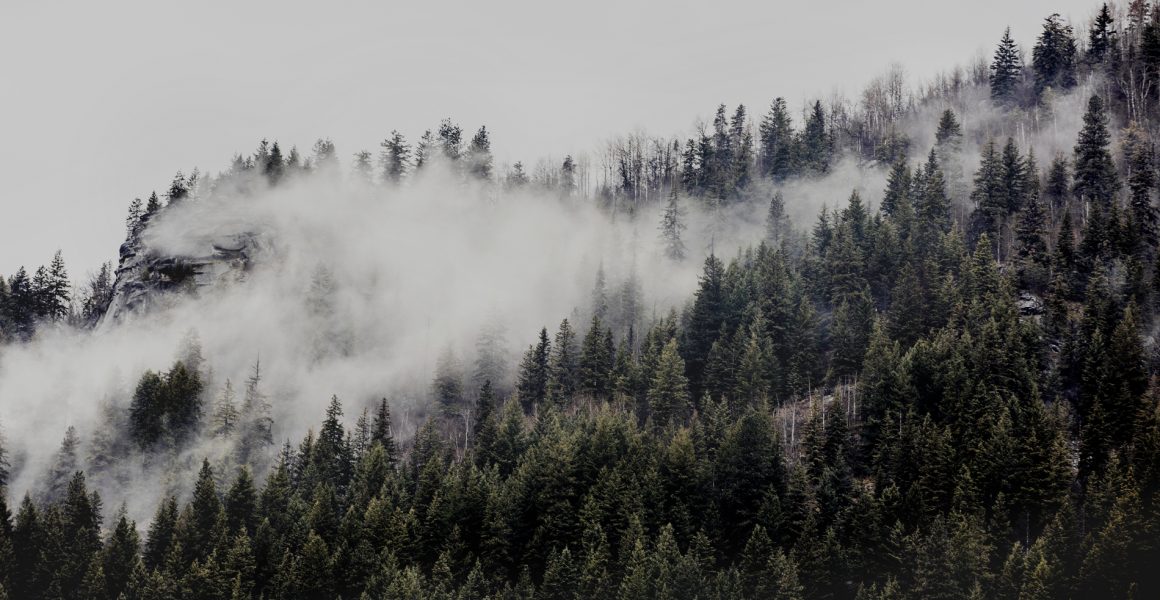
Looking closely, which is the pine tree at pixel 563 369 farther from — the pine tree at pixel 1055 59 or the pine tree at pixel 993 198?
the pine tree at pixel 1055 59

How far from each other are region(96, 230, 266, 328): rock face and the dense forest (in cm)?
1262

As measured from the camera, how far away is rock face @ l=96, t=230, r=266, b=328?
12344 cm

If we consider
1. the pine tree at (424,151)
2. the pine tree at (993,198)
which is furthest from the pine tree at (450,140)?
the pine tree at (993,198)

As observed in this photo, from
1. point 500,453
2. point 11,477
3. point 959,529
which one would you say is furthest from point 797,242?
point 11,477

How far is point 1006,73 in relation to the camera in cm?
14700

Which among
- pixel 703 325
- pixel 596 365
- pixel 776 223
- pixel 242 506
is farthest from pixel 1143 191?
pixel 242 506

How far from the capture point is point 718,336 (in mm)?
97375

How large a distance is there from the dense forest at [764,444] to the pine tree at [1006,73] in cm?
2014

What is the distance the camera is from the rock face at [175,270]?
123438 millimetres

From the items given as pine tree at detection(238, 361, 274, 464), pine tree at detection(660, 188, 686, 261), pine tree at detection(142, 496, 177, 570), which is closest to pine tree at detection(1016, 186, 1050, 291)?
pine tree at detection(660, 188, 686, 261)

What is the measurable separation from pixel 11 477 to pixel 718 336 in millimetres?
A: 81030

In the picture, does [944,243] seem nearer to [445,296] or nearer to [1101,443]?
[1101,443]

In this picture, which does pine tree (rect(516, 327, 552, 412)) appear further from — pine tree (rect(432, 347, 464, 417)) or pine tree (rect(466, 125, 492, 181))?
pine tree (rect(466, 125, 492, 181))

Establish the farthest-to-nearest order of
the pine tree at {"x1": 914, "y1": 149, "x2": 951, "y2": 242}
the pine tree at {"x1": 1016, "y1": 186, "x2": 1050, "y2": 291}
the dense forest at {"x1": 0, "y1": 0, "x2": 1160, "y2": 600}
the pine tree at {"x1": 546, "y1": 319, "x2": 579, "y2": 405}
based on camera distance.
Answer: the pine tree at {"x1": 914, "y1": 149, "x2": 951, "y2": 242}, the pine tree at {"x1": 546, "y1": 319, "x2": 579, "y2": 405}, the pine tree at {"x1": 1016, "y1": 186, "x2": 1050, "y2": 291}, the dense forest at {"x1": 0, "y1": 0, "x2": 1160, "y2": 600}
